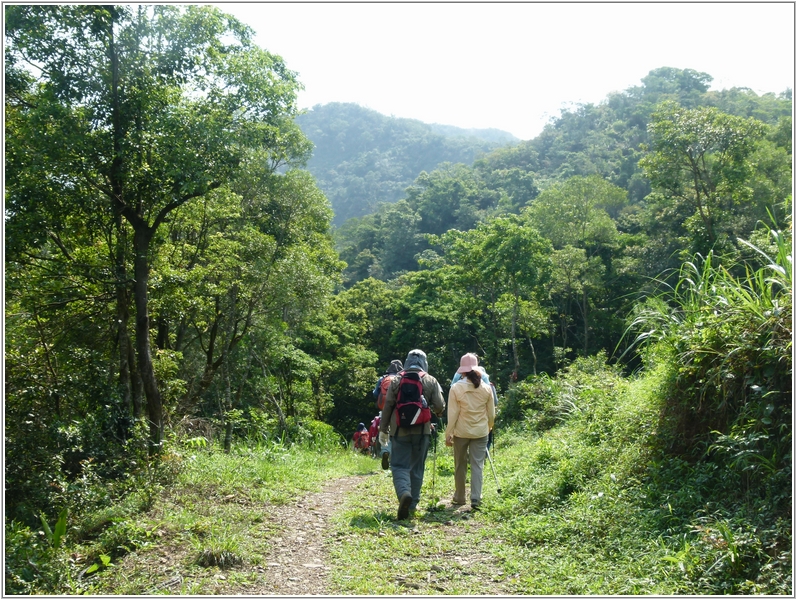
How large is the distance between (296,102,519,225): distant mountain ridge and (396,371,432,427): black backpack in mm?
91266

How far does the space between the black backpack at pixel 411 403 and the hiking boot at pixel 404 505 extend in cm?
76

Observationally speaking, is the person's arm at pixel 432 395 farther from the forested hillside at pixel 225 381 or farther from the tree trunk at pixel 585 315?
the tree trunk at pixel 585 315

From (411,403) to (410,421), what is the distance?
20 cm

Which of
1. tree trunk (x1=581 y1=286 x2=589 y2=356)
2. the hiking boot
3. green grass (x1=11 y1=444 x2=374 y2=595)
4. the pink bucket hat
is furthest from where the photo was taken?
tree trunk (x1=581 y1=286 x2=589 y2=356)

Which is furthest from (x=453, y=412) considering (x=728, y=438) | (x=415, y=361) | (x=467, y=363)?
(x=728, y=438)

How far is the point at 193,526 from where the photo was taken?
19.2 feet

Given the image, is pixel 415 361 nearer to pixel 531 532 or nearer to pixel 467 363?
pixel 467 363

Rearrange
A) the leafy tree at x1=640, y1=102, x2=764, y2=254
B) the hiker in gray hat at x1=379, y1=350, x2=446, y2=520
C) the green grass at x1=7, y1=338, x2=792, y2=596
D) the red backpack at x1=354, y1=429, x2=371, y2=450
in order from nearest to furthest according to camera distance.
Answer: the green grass at x1=7, y1=338, x2=792, y2=596, the hiker in gray hat at x1=379, y1=350, x2=446, y2=520, the red backpack at x1=354, y1=429, x2=371, y2=450, the leafy tree at x1=640, y1=102, x2=764, y2=254

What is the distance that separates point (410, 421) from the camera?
22.1 ft

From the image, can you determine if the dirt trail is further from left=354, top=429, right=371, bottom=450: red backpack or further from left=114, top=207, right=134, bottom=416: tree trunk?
left=354, top=429, right=371, bottom=450: red backpack

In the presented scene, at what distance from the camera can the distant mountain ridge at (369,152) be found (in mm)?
104625

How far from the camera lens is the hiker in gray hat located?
6.75 metres

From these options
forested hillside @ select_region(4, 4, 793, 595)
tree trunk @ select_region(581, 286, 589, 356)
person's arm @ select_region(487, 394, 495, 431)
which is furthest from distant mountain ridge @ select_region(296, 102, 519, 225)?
person's arm @ select_region(487, 394, 495, 431)

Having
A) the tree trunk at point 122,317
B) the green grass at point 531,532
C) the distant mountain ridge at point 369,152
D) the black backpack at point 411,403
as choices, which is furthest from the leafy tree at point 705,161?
the distant mountain ridge at point 369,152
